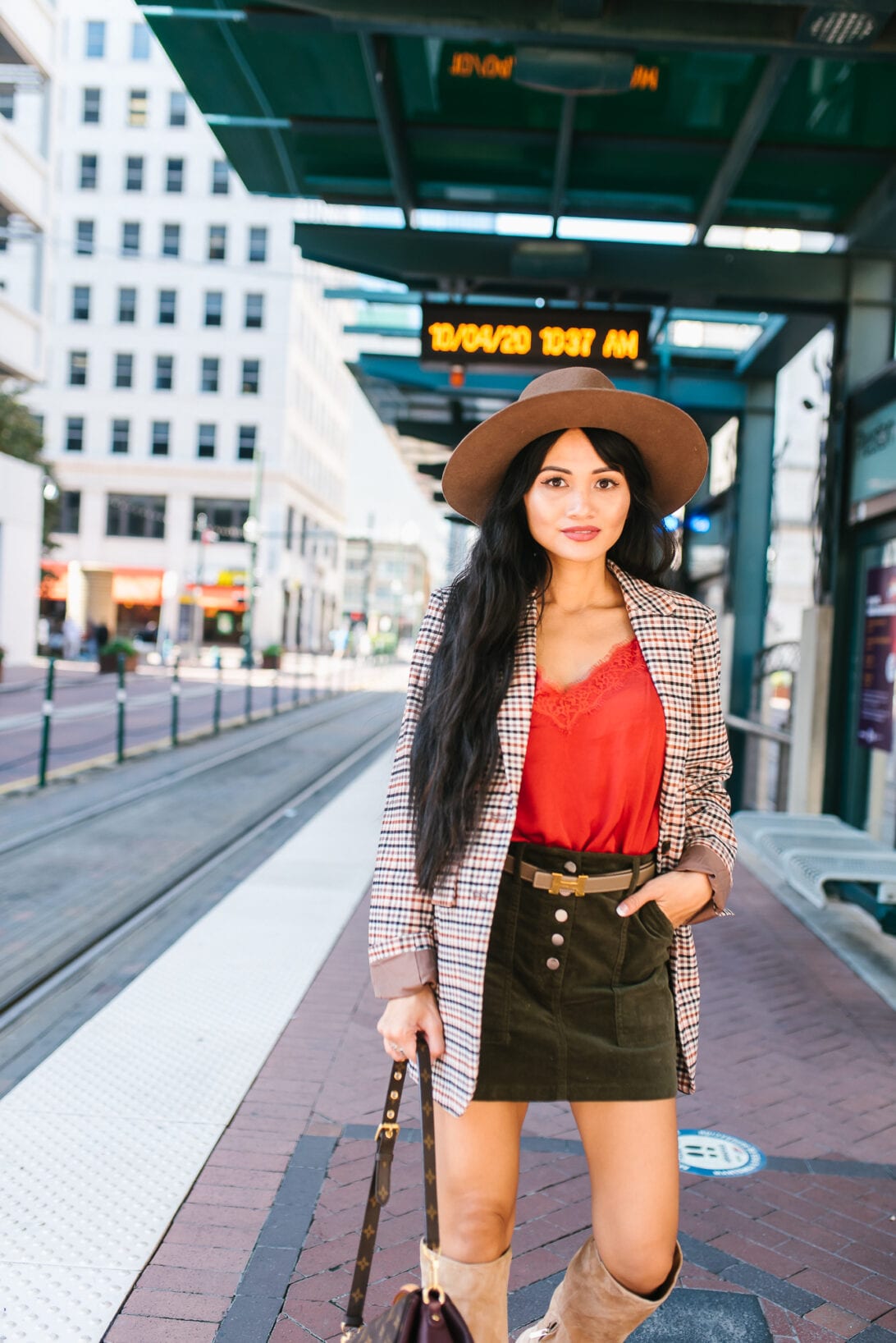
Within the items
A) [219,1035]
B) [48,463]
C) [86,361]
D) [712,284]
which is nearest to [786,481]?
[712,284]

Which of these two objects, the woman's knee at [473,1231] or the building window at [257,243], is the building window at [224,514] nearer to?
the building window at [257,243]

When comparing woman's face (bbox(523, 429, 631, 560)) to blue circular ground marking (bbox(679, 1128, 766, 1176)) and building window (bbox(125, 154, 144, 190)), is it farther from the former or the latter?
building window (bbox(125, 154, 144, 190))

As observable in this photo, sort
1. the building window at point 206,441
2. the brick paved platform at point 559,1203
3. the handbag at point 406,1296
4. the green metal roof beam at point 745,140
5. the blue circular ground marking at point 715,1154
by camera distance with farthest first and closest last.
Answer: the building window at point 206,441, the green metal roof beam at point 745,140, the blue circular ground marking at point 715,1154, the brick paved platform at point 559,1203, the handbag at point 406,1296

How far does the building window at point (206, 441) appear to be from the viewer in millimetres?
53562

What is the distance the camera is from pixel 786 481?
9.92 m

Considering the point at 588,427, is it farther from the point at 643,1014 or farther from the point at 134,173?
the point at 134,173

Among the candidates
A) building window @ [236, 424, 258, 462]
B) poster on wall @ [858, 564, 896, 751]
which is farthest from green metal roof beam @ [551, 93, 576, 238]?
building window @ [236, 424, 258, 462]

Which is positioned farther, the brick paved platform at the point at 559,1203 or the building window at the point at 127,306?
the building window at the point at 127,306

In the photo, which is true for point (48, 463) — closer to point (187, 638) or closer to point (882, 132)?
point (187, 638)

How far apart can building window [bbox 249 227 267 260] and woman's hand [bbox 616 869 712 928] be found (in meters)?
55.8

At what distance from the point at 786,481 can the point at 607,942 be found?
860 centimetres

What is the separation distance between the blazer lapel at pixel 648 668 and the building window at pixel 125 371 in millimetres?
55403

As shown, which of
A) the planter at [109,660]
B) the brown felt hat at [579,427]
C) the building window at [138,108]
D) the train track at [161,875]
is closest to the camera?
the brown felt hat at [579,427]

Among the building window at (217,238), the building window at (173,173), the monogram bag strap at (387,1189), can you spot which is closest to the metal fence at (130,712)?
the monogram bag strap at (387,1189)
